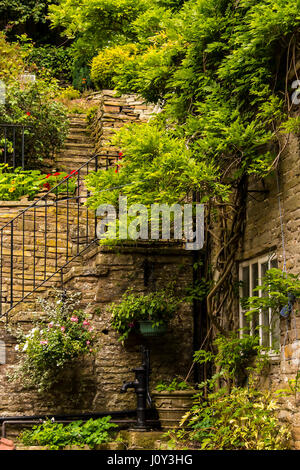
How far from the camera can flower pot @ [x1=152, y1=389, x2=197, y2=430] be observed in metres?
7.86

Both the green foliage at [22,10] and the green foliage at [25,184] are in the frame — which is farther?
the green foliage at [22,10]

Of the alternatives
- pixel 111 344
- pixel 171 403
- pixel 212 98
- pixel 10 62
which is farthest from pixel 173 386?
pixel 10 62

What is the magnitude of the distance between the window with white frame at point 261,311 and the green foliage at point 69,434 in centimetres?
193

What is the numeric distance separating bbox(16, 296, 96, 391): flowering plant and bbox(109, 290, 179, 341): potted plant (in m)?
0.35

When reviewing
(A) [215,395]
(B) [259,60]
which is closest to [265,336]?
(A) [215,395]

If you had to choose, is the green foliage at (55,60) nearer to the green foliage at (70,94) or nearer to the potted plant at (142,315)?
the green foliage at (70,94)

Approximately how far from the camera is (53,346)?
779cm

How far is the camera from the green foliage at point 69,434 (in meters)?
7.49

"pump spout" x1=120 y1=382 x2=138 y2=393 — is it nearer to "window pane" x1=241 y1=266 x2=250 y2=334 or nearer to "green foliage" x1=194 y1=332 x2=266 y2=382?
"green foliage" x1=194 y1=332 x2=266 y2=382

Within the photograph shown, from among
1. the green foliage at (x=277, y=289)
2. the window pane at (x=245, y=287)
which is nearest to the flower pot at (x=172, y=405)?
the window pane at (x=245, y=287)

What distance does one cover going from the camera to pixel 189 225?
8.62 m

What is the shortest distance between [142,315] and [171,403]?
1.05m
